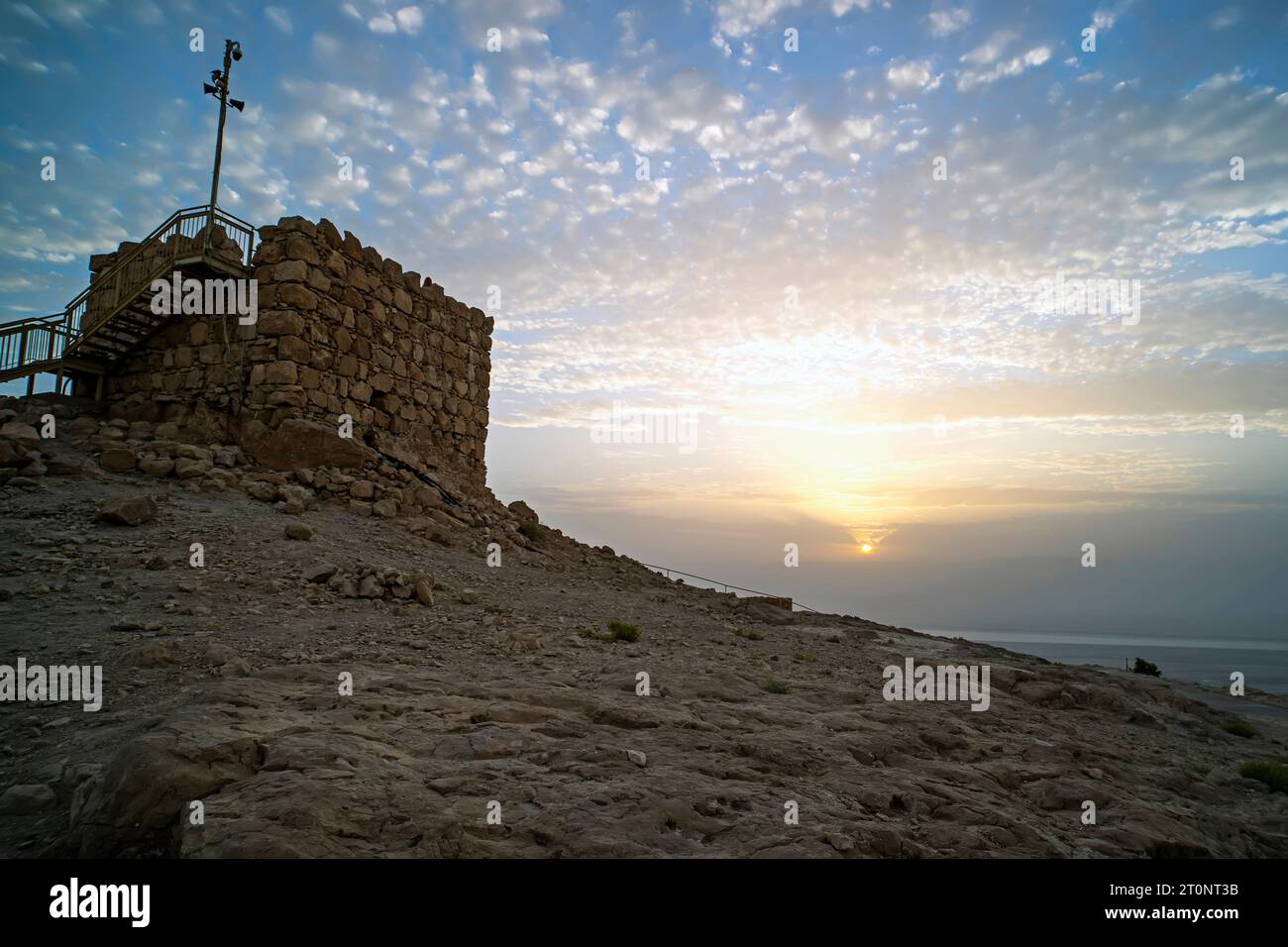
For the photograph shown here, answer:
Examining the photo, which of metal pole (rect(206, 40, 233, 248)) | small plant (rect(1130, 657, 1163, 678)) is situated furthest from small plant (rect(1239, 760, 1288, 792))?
metal pole (rect(206, 40, 233, 248))

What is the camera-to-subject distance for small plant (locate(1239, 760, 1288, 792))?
810cm

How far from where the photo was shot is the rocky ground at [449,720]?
3.93 metres

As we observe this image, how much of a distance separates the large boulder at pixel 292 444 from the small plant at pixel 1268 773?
16416mm

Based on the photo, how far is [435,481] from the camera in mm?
17328

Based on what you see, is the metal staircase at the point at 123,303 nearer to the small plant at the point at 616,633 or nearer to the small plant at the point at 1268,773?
the small plant at the point at 616,633

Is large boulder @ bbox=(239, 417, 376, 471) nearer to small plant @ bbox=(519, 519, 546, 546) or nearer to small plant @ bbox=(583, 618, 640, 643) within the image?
small plant @ bbox=(519, 519, 546, 546)

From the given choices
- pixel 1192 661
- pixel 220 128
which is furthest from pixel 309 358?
pixel 1192 661

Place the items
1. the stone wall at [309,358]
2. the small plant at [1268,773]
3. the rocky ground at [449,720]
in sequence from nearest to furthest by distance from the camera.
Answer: the rocky ground at [449,720]
the small plant at [1268,773]
the stone wall at [309,358]

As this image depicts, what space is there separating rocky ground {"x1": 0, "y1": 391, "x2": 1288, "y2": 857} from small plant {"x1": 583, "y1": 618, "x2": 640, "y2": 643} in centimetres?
11

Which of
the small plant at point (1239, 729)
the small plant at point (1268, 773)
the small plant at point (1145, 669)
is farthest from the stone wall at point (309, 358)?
the small plant at point (1145, 669)

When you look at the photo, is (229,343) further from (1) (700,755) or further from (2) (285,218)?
(1) (700,755)

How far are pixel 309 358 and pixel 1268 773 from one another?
1805 centimetres

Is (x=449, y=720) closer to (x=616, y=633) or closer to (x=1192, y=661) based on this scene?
(x=616, y=633)
